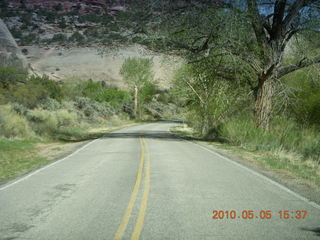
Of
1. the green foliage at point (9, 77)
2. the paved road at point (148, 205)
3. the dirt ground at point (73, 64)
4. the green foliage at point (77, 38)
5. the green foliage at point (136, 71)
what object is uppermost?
the green foliage at point (77, 38)

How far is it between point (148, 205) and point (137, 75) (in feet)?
197

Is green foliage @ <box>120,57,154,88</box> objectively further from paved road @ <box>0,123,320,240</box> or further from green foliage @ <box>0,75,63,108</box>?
paved road @ <box>0,123,320,240</box>

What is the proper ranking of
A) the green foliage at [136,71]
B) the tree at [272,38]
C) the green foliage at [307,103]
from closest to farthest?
1. the tree at [272,38]
2. the green foliage at [307,103]
3. the green foliage at [136,71]

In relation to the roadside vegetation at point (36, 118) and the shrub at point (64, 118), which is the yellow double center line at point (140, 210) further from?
the shrub at point (64, 118)

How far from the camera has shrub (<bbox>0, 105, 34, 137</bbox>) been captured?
20595mm

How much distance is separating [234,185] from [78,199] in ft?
12.4

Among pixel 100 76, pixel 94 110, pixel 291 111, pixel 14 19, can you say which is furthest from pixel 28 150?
pixel 14 19

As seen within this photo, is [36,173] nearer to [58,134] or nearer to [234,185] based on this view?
[234,185]

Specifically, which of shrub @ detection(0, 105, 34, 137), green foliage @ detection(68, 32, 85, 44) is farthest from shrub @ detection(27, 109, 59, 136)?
green foliage @ detection(68, 32, 85, 44)

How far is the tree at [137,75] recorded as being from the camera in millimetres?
64500

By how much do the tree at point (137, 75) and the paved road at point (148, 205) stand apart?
54910mm

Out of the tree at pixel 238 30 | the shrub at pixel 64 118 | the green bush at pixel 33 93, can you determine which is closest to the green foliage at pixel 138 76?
the green bush at pixel 33 93

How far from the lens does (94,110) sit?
145 ft

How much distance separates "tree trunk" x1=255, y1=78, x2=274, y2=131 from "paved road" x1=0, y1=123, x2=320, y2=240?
8.85m
